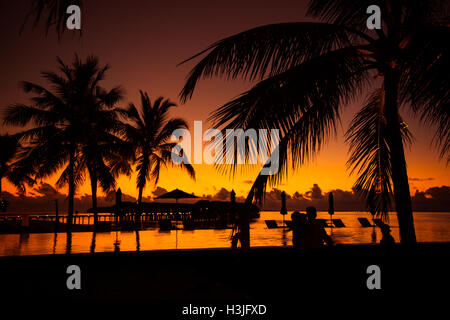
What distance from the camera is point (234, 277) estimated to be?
550 centimetres

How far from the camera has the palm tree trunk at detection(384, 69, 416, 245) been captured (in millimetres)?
4125

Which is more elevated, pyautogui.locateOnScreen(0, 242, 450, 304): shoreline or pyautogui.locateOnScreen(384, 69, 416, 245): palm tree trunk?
pyautogui.locateOnScreen(384, 69, 416, 245): palm tree trunk

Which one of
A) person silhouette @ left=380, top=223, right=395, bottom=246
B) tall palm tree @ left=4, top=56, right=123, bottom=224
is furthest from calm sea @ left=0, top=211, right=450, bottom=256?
person silhouette @ left=380, top=223, right=395, bottom=246

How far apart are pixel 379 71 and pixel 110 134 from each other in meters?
16.2

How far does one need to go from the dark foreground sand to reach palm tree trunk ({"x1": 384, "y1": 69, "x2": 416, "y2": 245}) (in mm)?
283

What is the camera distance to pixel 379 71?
439 centimetres

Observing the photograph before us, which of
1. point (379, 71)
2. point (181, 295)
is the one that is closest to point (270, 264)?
point (181, 295)

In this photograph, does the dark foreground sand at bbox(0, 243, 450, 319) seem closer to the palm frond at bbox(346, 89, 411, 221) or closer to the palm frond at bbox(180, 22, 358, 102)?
the palm frond at bbox(346, 89, 411, 221)

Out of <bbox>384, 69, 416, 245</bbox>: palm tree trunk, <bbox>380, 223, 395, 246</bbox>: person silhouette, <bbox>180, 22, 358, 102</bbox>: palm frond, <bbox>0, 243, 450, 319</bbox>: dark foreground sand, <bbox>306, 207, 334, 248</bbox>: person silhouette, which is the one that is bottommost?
<bbox>0, 243, 450, 319</bbox>: dark foreground sand

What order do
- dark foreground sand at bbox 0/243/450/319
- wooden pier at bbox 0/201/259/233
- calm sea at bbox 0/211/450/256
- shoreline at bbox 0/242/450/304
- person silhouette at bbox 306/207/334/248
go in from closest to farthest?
dark foreground sand at bbox 0/243/450/319, shoreline at bbox 0/242/450/304, person silhouette at bbox 306/207/334/248, calm sea at bbox 0/211/450/256, wooden pier at bbox 0/201/259/233

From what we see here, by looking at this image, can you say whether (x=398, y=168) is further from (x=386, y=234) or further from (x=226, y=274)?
(x=226, y=274)

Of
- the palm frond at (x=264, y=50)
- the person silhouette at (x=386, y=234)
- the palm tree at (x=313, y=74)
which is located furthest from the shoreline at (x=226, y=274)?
the palm frond at (x=264, y=50)

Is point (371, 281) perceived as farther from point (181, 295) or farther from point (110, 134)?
point (110, 134)

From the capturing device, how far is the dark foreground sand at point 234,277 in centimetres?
425
